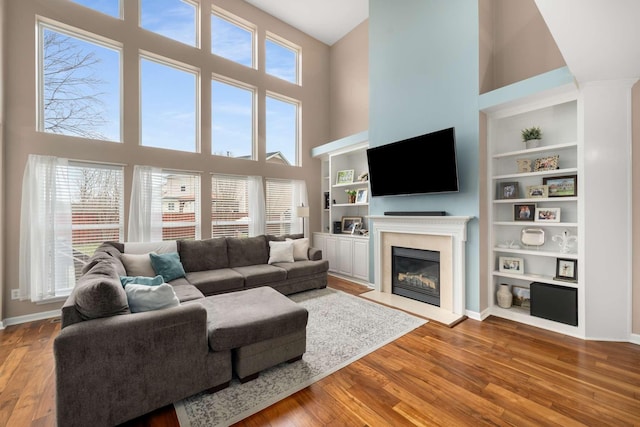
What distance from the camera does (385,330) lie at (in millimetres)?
2973

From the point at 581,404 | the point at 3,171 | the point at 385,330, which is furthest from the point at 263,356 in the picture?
the point at 3,171

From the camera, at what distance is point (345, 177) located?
18.4 ft

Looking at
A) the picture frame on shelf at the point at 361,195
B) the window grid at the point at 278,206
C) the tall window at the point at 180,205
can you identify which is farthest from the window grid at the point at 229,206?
the picture frame on shelf at the point at 361,195

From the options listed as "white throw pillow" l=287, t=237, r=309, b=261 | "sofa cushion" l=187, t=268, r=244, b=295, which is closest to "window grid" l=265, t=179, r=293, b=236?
"white throw pillow" l=287, t=237, r=309, b=261

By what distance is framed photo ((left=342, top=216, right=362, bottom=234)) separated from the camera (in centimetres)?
539

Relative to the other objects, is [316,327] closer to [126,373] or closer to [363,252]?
[126,373]

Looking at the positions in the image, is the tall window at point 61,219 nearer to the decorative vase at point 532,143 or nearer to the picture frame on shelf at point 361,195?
the picture frame on shelf at point 361,195

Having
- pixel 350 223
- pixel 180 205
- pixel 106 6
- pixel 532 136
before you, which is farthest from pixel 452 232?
pixel 106 6

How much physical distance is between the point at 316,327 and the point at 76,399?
2042mm

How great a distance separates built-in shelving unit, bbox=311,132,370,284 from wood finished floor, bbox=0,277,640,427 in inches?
91.7

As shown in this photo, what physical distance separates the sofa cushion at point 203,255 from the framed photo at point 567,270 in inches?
173

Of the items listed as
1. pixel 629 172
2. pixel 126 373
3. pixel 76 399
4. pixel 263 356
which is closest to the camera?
pixel 76 399

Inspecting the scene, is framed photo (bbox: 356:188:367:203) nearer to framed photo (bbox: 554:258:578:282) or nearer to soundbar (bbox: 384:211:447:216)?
soundbar (bbox: 384:211:447:216)

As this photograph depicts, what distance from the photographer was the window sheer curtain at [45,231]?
3221 mm
